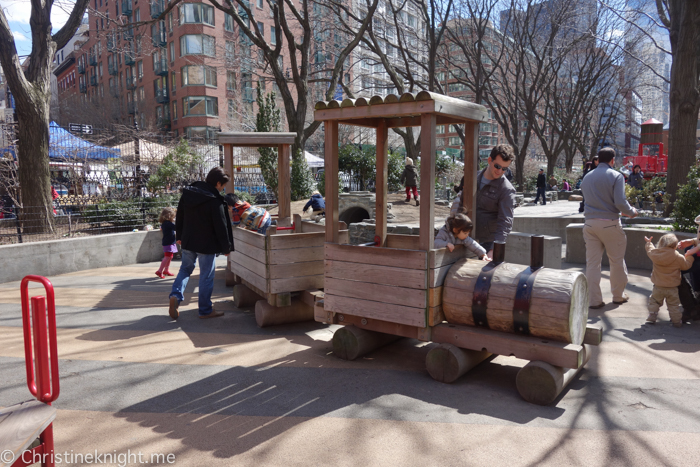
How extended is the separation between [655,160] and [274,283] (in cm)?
2916

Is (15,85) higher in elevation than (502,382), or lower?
higher

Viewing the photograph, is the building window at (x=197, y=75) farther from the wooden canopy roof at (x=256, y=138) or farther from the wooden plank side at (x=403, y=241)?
the wooden plank side at (x=403, y=241)

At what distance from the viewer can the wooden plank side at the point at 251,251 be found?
5978mm

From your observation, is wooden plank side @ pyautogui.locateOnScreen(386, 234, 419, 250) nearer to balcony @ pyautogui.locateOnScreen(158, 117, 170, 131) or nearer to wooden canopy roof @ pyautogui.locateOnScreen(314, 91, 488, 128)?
wooden canopy roof @ pyautogui.locateOnScreen(314, 91, 488, 128)

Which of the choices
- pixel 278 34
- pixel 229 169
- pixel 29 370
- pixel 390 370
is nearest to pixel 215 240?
pixel 229 169

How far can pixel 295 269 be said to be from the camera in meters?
6.00

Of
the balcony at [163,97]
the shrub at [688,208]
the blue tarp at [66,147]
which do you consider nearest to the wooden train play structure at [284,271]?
the shrub at [688,208]

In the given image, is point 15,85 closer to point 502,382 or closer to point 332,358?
point 332,358

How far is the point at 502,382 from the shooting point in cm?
438

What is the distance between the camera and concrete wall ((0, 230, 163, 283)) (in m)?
9.09

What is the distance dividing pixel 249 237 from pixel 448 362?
3.28 m

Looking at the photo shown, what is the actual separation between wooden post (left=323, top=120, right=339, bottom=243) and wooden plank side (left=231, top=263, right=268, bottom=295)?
1.35 metres

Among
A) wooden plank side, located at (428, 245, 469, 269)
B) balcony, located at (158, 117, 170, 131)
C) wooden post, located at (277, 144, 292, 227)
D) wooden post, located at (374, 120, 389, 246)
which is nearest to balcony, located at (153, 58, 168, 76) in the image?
balcony, located at (158, 117, 170, 131)

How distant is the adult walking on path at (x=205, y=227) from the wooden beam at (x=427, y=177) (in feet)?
9.81
